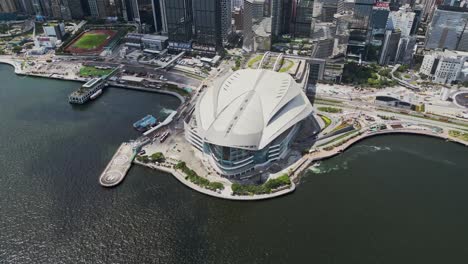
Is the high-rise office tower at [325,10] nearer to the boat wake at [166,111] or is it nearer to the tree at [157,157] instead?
the boat wake at [166,111]

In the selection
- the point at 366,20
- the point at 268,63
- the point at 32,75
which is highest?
the point at 366,20

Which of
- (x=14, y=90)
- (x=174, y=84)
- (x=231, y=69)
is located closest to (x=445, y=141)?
(x=231, y=69)

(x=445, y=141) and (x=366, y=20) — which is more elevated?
(x=366, y=20)

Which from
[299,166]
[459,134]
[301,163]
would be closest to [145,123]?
[299,166]

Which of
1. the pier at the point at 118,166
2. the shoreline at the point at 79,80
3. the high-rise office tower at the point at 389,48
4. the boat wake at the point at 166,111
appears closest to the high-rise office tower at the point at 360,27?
the high-rise office tower at the point at 389,48

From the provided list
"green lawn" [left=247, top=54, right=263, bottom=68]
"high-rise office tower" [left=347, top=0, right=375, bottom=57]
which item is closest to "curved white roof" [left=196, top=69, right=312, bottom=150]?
"green lawn" [left=247, top=54, right=263, bottom=68]

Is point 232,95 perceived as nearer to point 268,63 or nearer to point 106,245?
point 268,63

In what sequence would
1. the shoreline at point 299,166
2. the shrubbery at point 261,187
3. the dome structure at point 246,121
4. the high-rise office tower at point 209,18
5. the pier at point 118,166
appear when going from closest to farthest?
the shoreline at point 299,166 → the shrubbery at point 261,187 → the pier at point 118,166 → the dome structure at point 246,121 → the high-rise office tower at point 209,18
